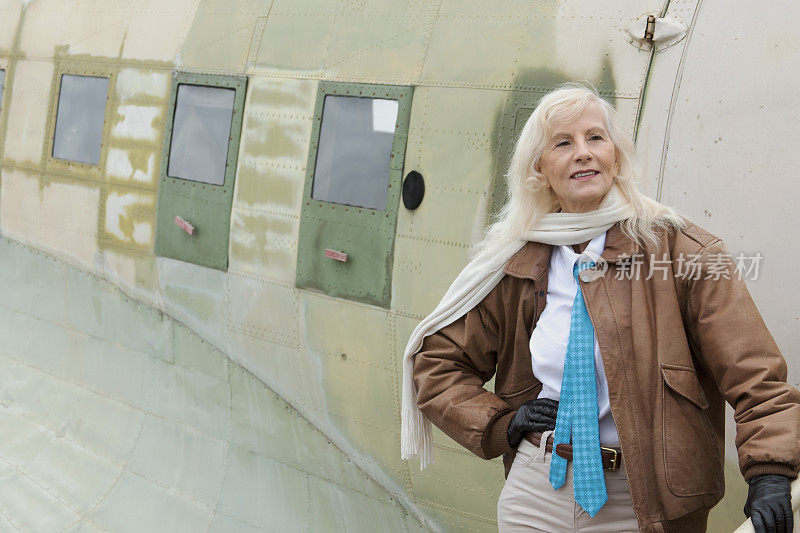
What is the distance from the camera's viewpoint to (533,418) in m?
2.73

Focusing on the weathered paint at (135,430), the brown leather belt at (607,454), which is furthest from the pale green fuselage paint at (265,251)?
the brown leather belt at (607,454)

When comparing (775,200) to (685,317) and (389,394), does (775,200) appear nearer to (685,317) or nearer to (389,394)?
(685,317)

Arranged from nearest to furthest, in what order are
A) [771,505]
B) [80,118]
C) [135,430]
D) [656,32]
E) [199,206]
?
[771,505] < [656,32] < [199,206] < [135,430] < [80,118]

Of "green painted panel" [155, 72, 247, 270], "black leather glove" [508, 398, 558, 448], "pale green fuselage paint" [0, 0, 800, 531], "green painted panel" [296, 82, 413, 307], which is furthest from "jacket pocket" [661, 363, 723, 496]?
"green painted panel" [155, 72, 247, 270]

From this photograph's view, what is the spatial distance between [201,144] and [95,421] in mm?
2102

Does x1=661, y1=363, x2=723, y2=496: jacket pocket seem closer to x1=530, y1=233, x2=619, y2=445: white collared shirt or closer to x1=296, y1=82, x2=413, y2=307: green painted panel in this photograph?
x1=530, y1=233, x2=619, y2=445: white collared shirt

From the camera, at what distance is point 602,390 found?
8.75ft

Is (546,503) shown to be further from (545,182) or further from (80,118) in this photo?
(80,118)

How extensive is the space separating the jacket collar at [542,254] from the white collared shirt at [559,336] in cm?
2

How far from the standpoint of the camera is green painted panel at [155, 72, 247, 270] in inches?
221

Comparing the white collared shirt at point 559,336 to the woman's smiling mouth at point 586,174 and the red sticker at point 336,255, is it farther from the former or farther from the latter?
the red sticker at point 336,255


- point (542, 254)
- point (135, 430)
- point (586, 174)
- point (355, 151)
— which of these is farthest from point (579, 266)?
point (135, 430)

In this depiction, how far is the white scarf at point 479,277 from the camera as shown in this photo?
2.74 m

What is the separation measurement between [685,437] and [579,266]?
0.54 m
